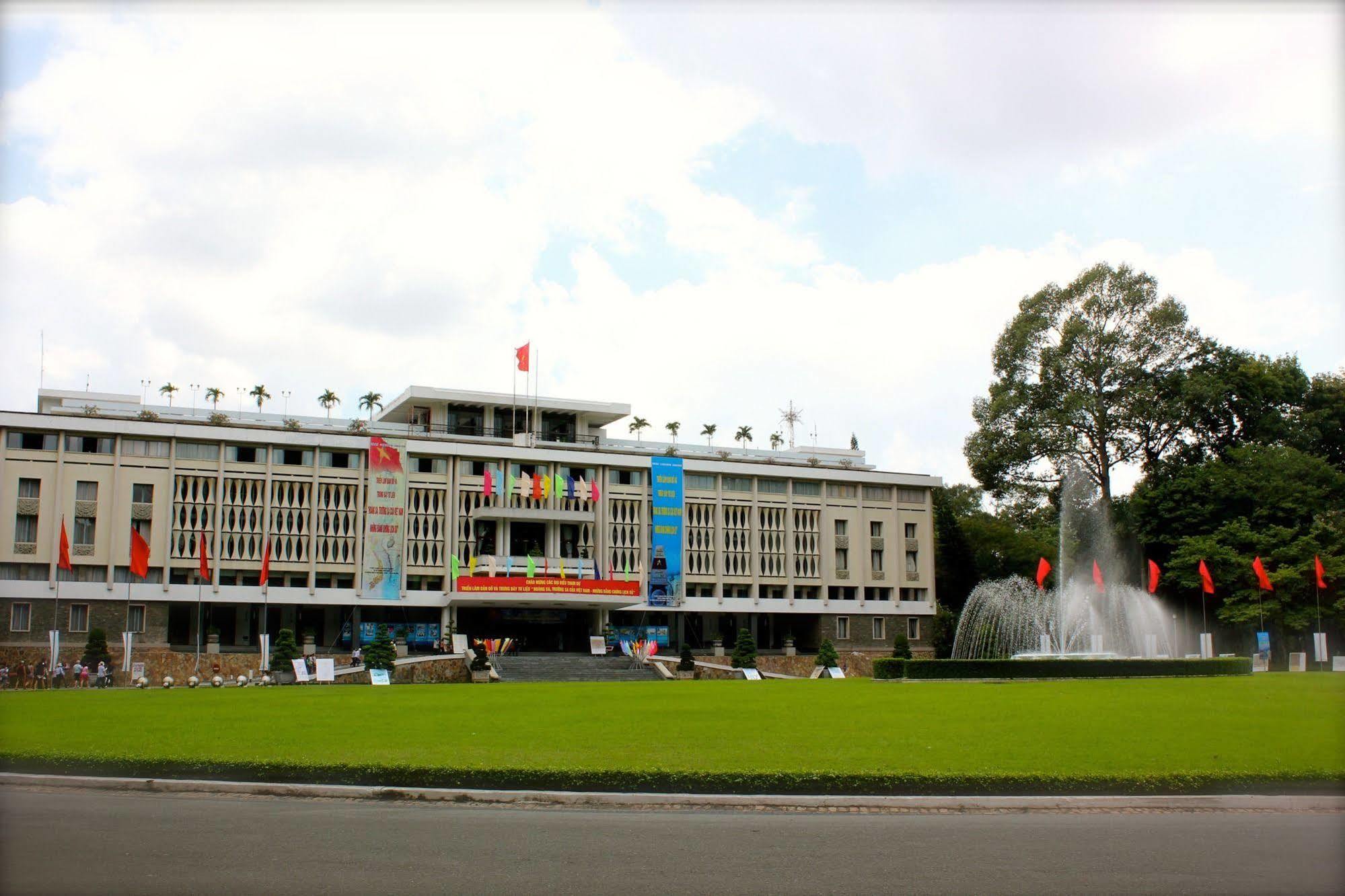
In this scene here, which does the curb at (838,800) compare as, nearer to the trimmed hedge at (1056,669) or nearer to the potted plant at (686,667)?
the trimmed hedge at (1056,669)

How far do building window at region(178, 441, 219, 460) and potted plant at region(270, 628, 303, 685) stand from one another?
17.7 m

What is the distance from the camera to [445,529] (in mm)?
68938

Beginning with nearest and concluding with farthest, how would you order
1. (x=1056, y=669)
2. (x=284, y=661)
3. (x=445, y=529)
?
(x=1056, y=669) < (x=284, y=661) < (x=445, y=529)

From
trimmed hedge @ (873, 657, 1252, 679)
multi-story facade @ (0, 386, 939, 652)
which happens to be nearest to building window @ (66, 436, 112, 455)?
multi-story facade @ (0, 386, 939, 652)

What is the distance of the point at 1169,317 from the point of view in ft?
204

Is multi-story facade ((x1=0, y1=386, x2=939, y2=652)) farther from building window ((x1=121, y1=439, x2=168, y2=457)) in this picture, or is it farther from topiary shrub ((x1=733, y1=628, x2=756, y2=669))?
topiary shrub ((x1=733, y1=628, x2=756, y2=669))

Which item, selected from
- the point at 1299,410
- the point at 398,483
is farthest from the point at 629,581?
the point at 1299,410

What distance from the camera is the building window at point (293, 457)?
66.4 m

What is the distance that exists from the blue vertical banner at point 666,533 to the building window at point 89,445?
103 feet

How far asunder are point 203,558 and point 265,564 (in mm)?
3008

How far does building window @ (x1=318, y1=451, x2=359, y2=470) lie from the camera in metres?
67.3

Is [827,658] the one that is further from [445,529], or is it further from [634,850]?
[634,850]

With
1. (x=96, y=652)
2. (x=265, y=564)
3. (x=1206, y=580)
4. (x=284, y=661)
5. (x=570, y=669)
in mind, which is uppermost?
(x=265, y=564)

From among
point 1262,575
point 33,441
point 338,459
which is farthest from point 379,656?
point 1262,575
